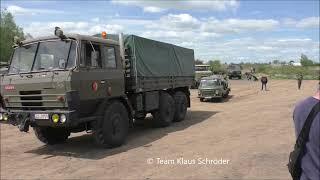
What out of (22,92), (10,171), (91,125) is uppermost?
(22,92)

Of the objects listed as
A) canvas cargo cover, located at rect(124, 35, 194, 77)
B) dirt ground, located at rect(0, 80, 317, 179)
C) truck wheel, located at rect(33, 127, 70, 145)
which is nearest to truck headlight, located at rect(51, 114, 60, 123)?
dirt ground, located at rect(0, 80, 317, 179)

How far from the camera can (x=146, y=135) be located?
13891 mm

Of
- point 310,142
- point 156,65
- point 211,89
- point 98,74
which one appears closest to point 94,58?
point 98,74

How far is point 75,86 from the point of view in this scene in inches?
408

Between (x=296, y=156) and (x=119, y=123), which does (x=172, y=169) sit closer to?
(x=119, y=123)

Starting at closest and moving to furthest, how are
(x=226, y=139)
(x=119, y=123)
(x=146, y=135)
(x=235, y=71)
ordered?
(x=119, y=123) → (x=226, y=139) → (x=146, y=135) → (x=235, y=71)

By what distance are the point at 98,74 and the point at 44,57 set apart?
132 centimetres

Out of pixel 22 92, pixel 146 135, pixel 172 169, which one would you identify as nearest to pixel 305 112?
pixel 172 169

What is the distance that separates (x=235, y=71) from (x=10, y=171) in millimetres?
56239

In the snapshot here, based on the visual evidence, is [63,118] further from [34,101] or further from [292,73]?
[292,73]

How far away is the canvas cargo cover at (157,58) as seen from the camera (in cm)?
1344

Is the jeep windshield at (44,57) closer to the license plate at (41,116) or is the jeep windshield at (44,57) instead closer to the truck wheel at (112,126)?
the license plate at (41,116)

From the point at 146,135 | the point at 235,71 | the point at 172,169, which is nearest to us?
the point at 172,169

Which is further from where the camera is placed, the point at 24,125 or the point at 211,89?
the point at 211,89
